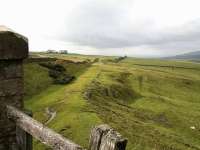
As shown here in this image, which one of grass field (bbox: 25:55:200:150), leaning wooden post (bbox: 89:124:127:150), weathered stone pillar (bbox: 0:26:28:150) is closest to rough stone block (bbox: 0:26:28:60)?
weathered stone pillar (bbox: 0:26:28:150)

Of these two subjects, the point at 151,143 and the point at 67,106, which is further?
the point at 67,106

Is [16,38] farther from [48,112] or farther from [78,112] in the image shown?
[48,112]

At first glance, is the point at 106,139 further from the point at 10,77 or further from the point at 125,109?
the point at 125,109

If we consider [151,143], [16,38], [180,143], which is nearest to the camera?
[16,38]

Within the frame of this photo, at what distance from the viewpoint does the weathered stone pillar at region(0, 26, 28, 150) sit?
584 centimetres

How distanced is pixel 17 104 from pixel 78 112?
22.4 metres

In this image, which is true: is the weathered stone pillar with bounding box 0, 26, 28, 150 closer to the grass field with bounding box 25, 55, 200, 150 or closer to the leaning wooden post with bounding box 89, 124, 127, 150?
the leaning wooden post with bounding box 89, 124, 127, 150

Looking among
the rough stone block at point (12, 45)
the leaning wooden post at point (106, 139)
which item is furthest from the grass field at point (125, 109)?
the leaning wooden post at point (106, 139)

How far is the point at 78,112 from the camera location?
28.6m

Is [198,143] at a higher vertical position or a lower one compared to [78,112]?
lower

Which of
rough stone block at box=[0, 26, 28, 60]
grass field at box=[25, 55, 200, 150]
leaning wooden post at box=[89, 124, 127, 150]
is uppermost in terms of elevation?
rough stone block at box=[0, 26, 28, 60]

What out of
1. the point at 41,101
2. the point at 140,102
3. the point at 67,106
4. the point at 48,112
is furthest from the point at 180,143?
the point at 140,102

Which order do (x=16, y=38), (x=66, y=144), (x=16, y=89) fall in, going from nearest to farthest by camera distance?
(x=66, y=144), (x=16, y=38), (x=16, y=89)

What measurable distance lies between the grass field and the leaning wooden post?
17.7 m
